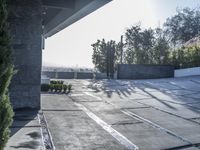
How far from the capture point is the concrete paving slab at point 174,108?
875 cm

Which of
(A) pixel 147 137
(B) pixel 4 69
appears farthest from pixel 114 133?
(B) pixel 4 69

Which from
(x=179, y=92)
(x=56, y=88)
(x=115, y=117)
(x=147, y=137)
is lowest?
(x=147, y=137)

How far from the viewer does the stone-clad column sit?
8672mm

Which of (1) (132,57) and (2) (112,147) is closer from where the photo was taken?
(2) (112,147)

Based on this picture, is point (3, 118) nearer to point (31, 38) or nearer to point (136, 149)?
point (136, 149)

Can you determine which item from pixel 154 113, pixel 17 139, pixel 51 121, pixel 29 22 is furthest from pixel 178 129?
pixel 29 22

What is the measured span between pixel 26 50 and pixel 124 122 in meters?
3.87

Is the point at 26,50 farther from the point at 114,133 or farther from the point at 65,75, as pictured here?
the point at 65,75

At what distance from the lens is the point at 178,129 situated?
6855 millimetres

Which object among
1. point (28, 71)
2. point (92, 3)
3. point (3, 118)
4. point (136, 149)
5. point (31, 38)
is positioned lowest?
point (136, 149)

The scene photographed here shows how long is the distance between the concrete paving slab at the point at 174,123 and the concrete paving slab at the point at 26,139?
3180 millimetres

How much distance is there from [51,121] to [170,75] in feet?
57.4

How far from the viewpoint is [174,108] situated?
9758 millimetres

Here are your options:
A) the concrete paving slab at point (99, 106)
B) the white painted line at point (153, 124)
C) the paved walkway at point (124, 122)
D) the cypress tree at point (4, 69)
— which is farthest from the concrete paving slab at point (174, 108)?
the cypress tree at point (4, 69)
